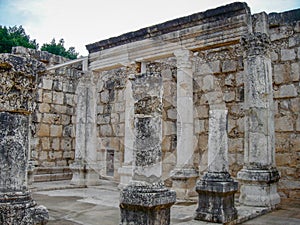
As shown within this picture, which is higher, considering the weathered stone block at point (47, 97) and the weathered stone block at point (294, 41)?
the weathered stone block at point (294, 41)

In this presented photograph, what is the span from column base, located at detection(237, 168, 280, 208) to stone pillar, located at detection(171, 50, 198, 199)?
59.6 inches

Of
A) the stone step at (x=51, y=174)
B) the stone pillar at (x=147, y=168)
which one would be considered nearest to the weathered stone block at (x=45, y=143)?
the stone step at (x=51, y=174)

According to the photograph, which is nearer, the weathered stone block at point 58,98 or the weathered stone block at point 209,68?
the weathered stone block at point 209,68

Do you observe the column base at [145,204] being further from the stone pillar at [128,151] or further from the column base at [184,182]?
the stone pillar at [128,151]

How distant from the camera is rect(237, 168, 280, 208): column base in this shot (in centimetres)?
684

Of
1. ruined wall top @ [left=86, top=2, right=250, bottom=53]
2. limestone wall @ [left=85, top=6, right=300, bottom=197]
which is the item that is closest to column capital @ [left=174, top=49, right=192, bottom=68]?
limestone wall @ [left=85, top=6, right=300, bottom=197]

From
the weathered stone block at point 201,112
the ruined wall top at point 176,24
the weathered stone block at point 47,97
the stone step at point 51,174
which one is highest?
the ruined wall top at point 176,24

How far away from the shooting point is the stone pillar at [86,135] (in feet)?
35.3

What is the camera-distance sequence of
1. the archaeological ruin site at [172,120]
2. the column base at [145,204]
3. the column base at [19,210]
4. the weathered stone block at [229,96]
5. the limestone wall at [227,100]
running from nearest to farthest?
the column base at [19,210] < the archaeological ruin site at [172,120] < the column base at [145,204] < the limestone wall at [227,100] < the weathered stone block at [229,96]

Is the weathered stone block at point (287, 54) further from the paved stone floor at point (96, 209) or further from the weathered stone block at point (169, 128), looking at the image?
the weathered stone block at point (169, 128)

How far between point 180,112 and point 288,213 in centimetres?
338

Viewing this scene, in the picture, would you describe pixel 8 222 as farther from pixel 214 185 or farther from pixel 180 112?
pixel 180 112

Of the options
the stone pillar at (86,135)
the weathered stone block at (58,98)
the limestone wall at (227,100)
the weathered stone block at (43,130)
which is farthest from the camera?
the weathered stone block at (58,98)

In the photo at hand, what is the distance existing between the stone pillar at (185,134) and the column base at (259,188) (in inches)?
59.6
